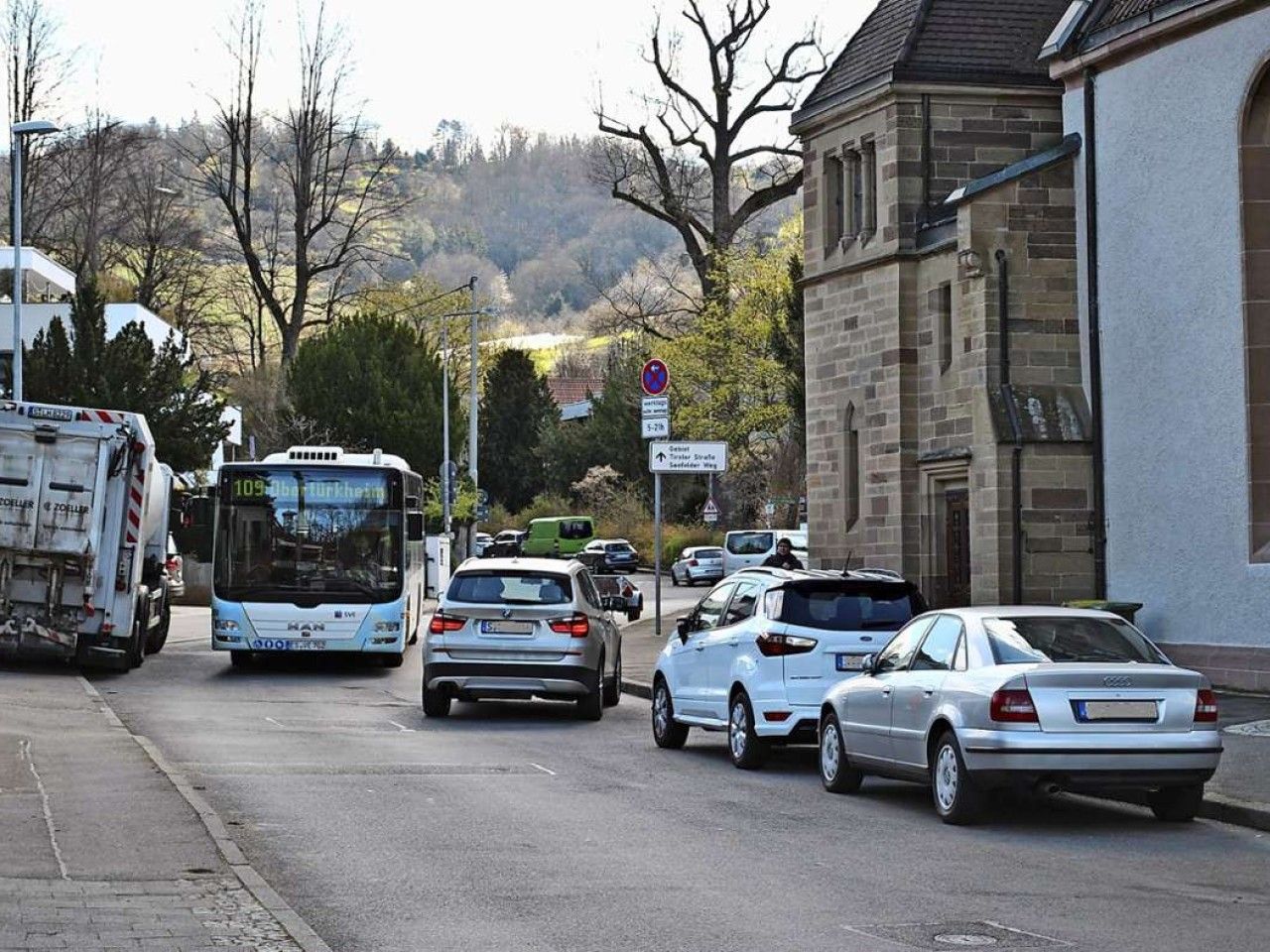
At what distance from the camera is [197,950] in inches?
337

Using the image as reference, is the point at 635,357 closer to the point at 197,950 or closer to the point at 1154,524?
the point at 1154,524

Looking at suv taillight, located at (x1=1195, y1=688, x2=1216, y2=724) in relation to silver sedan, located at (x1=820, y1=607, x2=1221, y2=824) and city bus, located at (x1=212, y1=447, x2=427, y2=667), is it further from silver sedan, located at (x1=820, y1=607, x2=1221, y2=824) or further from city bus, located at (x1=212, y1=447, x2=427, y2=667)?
city bus, located at (x1=212, y1=447, x2=427, y2=667)

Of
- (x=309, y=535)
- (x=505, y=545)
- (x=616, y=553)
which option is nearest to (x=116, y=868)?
(x=309, y=535)

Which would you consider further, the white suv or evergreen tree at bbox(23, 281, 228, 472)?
evergreen tree at bbox(23, 281, 228, 472)

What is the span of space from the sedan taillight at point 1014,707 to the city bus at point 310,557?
54.9ft

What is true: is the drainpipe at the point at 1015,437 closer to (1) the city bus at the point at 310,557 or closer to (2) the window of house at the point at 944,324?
(2) the window of house at the point at 944,324

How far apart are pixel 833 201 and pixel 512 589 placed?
13542mm

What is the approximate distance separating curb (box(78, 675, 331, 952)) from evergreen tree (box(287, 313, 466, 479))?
185ft

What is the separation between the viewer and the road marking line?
35.5 feet

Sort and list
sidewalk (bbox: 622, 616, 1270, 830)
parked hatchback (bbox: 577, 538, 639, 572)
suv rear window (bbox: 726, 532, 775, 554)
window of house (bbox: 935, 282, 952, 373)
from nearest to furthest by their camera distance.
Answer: sidewalk (bbox: 622, 616, 1270, 830) → window of house (bbox: 935, 282, 952, 373) → suv rear window (bbox: 726, 532, 775, 554) → parked hatchback (bbox: 577, 538, 639, 572)

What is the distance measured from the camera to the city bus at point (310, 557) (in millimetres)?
28625

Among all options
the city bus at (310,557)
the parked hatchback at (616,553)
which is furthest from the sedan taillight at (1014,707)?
the parked hatchback at (616,553)

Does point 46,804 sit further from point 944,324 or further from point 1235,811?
point 944,324

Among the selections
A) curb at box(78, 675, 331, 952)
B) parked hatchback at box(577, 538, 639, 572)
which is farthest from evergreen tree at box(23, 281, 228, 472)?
curb at box(78, 675, 331, 952)
